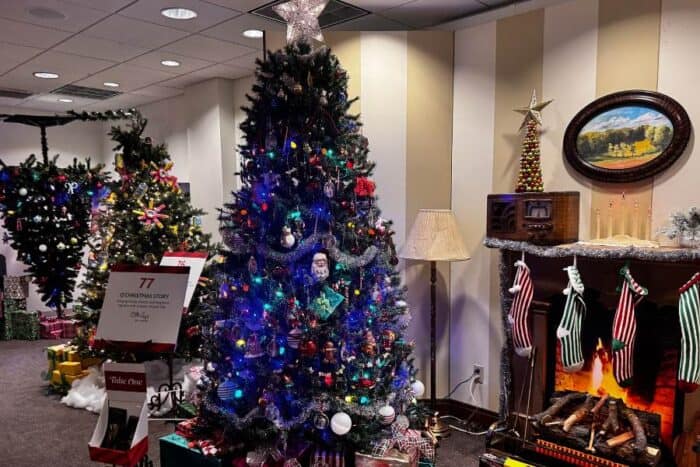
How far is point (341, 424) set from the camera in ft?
6.46

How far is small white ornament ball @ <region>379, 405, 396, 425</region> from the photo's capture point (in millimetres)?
2072

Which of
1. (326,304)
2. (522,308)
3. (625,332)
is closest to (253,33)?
(326,304)

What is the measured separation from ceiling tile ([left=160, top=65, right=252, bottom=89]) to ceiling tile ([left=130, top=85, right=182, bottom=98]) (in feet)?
0.65

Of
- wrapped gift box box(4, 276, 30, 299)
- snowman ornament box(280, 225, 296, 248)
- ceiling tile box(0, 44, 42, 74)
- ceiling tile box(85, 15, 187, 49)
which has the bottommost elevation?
wrapped gift box box(4, 276, 30, 299)

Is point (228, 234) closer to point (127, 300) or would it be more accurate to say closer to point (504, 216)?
point (127, 300)

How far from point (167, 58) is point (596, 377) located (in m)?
4.08

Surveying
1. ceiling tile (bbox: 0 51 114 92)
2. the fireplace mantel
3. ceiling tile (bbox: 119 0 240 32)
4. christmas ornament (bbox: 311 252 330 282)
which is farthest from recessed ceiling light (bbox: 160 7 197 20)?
the fireplace mantel

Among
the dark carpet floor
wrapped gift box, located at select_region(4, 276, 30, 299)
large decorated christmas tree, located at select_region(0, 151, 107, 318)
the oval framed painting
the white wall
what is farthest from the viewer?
the white wall

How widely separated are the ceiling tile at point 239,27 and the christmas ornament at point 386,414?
2668 mm

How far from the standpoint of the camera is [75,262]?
198 inches

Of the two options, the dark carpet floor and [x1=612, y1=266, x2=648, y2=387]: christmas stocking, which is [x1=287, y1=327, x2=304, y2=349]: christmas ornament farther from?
[x1=612, y1=266, x2=648, y2=387]: christmas stocking

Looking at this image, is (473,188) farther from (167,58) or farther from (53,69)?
(53,69)

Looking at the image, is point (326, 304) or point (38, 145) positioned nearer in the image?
point (326, 304)

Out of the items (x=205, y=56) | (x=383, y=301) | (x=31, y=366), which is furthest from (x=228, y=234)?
(x=31, y=366)
